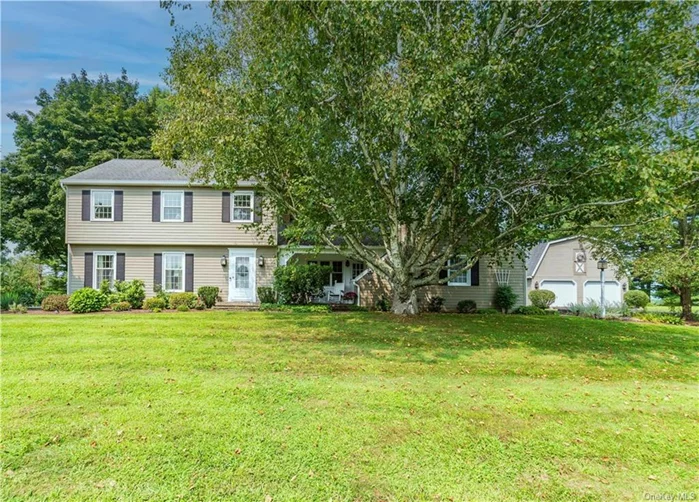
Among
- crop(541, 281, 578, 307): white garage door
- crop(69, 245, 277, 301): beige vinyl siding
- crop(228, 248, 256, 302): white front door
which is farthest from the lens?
crop(541, 281, 578, 307): white garage door

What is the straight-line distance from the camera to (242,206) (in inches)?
619

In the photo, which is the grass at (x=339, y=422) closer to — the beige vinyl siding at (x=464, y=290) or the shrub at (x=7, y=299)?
the beige vinyl siding at (x=464, y=290)

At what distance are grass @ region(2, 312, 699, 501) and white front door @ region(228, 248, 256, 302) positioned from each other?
842 centimetres

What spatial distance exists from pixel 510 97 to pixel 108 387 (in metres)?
9.18

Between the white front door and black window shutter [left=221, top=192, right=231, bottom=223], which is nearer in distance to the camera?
black window shutter [left=221, top=192, right=231, bottom=223]

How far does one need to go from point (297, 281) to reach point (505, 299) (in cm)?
888

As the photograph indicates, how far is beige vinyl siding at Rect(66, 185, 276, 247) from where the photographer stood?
599 inches

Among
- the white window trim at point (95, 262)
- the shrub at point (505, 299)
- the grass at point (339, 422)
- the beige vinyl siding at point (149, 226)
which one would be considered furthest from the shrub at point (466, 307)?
the white window trim at point (95, 262)

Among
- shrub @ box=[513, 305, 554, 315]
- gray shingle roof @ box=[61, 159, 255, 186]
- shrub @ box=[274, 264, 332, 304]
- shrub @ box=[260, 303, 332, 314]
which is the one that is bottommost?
shrub @ box=[513, 305, 554, 315]

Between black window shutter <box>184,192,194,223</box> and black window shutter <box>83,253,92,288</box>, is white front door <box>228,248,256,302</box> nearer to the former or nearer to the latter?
black window shutter <box>184,192,194,223</box>

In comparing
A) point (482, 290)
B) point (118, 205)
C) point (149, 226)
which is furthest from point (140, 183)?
point (482, 290)

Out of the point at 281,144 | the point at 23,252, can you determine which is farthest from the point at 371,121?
the point at 23,252

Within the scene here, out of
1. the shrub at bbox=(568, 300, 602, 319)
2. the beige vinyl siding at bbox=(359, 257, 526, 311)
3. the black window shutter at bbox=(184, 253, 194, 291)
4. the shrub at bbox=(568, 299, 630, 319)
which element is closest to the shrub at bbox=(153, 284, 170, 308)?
the black window shutter at bbox=(184, 253, 194, 291)

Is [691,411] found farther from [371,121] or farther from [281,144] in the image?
[281,144]
